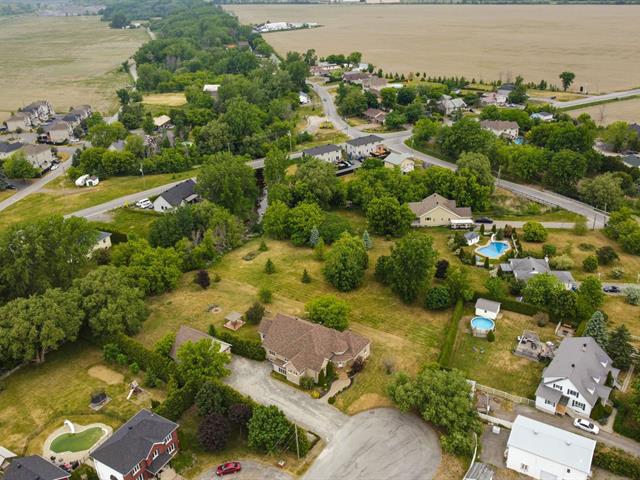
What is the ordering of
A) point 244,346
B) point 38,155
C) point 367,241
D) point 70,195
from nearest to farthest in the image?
point 244,346 → point 367,241 → point 70,195 → point 38,155

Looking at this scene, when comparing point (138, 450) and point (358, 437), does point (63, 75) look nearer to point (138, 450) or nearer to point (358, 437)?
point (138, 450)

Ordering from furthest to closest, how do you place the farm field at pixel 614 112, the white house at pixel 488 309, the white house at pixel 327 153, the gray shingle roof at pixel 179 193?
the farm field at pixel 614 112 < the white house at pixel 327 153 < the gray shingle roof at pixel 179 193 < the white house at pixel 488 309

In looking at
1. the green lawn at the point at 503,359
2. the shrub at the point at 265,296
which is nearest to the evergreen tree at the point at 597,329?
the green lawn at the point at 503,359

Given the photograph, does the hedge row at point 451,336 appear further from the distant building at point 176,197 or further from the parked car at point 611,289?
the distant building at point 176,197

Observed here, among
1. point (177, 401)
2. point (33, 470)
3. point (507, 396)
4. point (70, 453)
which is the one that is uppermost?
point (33, 470)

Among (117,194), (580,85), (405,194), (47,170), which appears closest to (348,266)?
(405,194)

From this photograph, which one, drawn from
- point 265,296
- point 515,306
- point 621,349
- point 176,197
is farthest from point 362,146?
point 621,349

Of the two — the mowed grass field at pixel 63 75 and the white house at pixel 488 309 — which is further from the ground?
the mowed grass field at pixel 63 75
